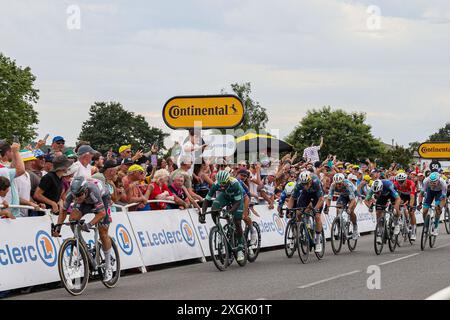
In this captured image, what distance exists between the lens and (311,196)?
17.9 m

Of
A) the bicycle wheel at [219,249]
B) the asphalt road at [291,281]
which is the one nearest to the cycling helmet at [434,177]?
the asphalt road at [291,281]

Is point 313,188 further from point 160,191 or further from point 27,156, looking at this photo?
point 27,156

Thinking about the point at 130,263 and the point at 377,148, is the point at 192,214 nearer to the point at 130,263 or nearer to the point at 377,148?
the point at 130,263

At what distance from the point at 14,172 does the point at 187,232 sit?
555cm

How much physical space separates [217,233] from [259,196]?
6520 mm

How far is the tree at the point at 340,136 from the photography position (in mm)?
107188

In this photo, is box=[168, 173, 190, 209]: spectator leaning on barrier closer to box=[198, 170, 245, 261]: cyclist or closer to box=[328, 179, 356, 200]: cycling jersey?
box=[198, 170, 245, 261]: cyclist

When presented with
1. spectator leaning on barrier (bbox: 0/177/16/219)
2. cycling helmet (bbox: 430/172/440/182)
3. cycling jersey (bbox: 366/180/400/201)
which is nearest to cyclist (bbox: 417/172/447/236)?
cycling helmet (bbox: 430/172/440/182)

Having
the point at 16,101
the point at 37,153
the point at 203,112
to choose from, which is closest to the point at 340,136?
the point at 16,101

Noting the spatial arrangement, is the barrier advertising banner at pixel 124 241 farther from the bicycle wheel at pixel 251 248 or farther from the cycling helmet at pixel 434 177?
the cycling helmet at pixel 434 177

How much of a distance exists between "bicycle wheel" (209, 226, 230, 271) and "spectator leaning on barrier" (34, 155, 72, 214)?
3.09 meters

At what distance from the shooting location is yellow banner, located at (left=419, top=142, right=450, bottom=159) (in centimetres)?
5438

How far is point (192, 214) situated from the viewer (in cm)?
1777
